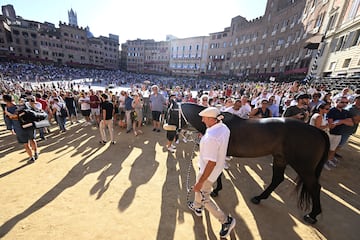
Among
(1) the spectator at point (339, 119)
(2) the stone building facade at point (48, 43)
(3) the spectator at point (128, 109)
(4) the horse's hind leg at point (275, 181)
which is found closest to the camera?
(4) the horse's hind leg at point (275, 181)

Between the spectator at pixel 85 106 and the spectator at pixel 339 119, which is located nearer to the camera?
the spectator at pixel 339 119

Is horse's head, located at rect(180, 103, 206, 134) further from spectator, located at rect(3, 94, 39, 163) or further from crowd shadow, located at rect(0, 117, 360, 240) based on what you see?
spectator, located at rect(3, 94, 39, 163)

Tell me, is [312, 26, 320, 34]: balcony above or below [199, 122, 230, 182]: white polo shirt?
above

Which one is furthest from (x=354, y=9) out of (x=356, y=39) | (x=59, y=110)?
(x=59, y=110)

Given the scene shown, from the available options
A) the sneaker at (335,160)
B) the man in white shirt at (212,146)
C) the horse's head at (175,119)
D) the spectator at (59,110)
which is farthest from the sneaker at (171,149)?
the sneaker at (335,160)

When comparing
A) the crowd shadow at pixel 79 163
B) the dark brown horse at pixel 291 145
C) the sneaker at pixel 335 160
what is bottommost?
the crowd shadow at pixel 79 163

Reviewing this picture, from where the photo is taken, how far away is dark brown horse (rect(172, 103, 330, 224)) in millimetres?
2879

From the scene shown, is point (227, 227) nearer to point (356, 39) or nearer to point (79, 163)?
point (79, 163)

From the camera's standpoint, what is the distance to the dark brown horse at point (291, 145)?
288cm

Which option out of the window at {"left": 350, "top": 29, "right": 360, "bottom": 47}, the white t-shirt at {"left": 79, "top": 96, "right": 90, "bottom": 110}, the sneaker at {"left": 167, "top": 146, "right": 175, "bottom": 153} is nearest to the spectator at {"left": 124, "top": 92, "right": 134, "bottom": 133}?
the white t-shirt at {"left": 79, "top": 96, "right": 90, "bottom": 110}

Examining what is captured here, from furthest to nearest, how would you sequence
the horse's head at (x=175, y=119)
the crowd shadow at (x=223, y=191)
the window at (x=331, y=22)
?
the window at (x=331, y=22)
the horse's head at (x=175, y=119)
the crowd shadow at (x=223, y=191)

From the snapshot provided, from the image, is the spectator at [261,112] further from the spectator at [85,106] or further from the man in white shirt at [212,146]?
the spectator at [85,106]

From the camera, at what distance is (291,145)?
292cm

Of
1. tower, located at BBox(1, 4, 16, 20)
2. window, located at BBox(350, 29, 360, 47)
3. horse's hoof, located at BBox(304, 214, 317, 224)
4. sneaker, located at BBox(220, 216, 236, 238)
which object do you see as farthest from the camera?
tower, located at BBox(1, 4, 16, 20)
